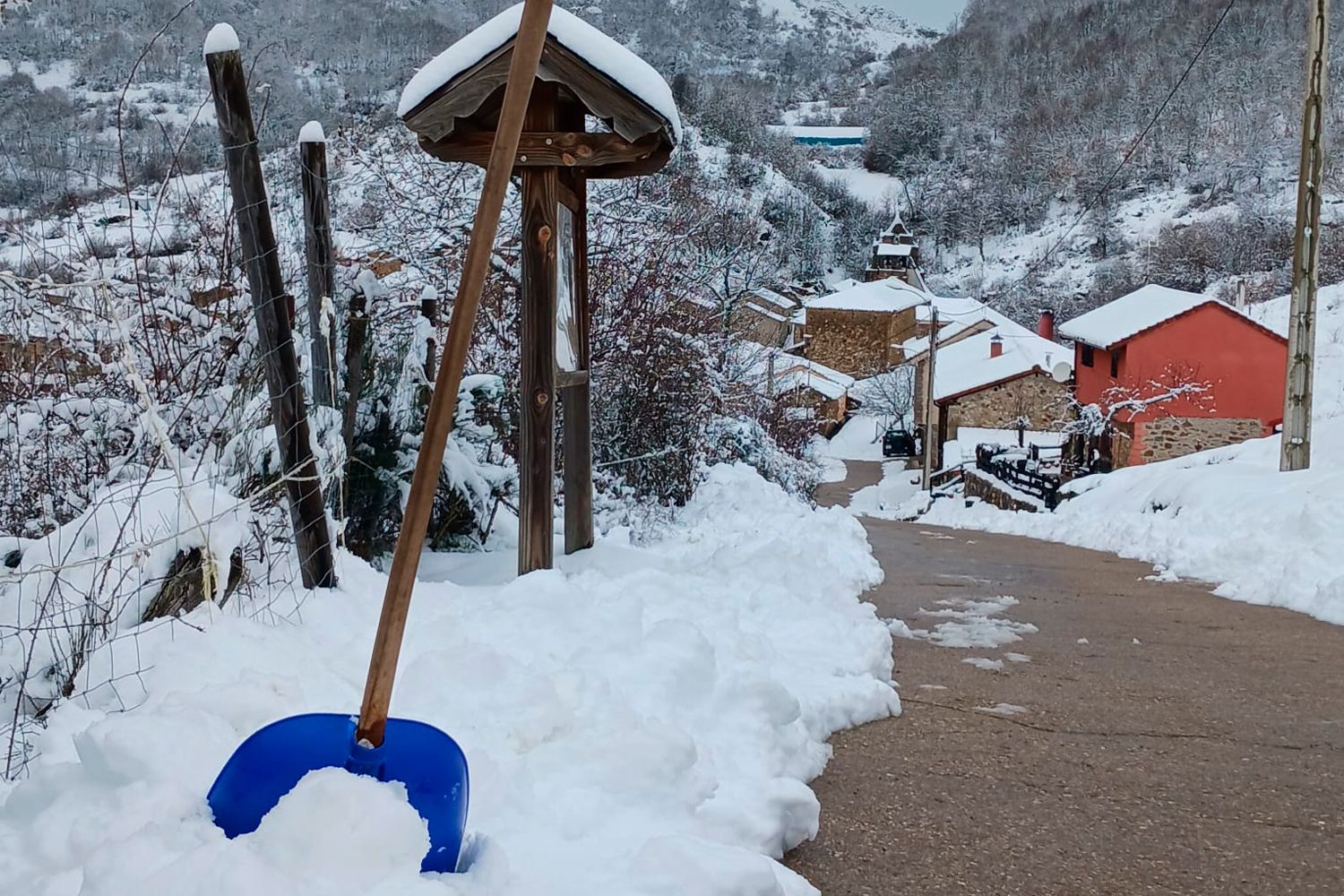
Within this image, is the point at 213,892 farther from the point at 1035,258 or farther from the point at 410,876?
the point at 1035,258

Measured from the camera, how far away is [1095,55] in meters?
104

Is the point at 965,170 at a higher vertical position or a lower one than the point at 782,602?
higher

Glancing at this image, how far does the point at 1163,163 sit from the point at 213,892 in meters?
87.0

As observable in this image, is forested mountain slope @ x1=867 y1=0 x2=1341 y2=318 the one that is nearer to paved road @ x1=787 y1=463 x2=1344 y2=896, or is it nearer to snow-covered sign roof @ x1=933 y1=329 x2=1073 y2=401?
snow-covered sign roof @ x1=933 y1=329 x2=1073 y2=401

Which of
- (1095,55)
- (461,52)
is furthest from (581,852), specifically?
(1095,55)

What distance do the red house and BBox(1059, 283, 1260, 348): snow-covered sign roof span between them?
Answer: 0.16ft

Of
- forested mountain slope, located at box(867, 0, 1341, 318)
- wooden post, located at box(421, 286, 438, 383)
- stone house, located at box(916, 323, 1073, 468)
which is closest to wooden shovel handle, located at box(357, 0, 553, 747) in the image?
wooden post, located at box(421, 286, 438, 383)

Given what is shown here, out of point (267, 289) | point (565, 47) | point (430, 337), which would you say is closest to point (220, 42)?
point (267, 289)

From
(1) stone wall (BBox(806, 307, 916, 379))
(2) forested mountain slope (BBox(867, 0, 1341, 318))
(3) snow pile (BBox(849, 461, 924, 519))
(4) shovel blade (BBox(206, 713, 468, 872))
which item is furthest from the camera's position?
(2) forested mountain slope (BBox(867, 0, 1341, 318))

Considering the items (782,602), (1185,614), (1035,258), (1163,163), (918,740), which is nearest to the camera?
(918,740)

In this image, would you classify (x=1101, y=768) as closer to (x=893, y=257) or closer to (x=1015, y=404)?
(x=1015, y=404)

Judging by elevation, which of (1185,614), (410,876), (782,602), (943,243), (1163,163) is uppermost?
(1163,163)

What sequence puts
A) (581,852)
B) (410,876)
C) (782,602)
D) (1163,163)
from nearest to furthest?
(410,876)
(581,852)
(782,602)
(1163,163)

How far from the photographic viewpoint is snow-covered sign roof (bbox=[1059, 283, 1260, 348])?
25531mm
